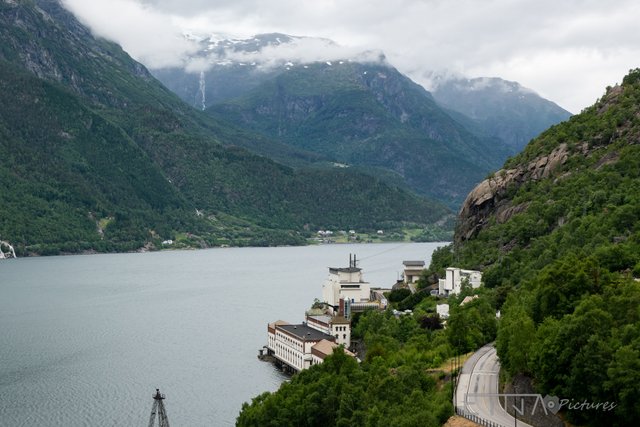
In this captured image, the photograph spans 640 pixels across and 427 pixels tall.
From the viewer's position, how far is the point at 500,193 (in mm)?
85125

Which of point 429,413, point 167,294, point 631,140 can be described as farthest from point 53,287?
point 429,413

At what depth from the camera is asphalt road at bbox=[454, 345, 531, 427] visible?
37.5 metres

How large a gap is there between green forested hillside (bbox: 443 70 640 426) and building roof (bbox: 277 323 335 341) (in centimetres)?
1272

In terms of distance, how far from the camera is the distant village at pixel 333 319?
71.6 meters

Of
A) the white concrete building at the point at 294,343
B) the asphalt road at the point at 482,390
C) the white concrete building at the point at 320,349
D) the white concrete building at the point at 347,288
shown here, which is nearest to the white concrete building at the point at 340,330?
the white concrete building at the point at 294,343

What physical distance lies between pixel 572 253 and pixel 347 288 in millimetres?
36994

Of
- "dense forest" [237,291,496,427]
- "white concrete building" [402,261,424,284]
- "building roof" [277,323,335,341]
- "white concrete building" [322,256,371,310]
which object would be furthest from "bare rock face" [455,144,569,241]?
"dense forest" [237,291,496,427]

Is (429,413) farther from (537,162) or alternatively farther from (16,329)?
(16,329)

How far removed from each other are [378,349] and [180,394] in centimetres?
1600

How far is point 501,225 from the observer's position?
80.2 meters

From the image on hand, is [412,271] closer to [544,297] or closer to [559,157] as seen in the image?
[559,157]

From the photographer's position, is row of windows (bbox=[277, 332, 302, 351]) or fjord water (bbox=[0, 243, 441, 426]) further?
row of windows (bbox=[277, 332, 302, 351])

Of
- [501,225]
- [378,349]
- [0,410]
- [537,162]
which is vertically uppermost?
[537,162]

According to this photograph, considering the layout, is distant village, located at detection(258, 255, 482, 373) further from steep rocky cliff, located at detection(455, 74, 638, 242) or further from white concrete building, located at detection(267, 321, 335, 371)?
steep rocky cliff, located at detection(455, 74, 638, 242)
